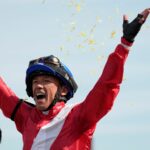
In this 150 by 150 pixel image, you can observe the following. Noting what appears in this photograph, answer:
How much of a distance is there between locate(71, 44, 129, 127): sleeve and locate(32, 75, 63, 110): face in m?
0.54

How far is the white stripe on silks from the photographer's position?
11.8 meters

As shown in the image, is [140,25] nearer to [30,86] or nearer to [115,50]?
[115,50]

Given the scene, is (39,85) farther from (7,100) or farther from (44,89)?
(7,100)

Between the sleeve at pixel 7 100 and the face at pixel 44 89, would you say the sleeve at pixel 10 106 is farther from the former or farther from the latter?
the face at pixel 44 89

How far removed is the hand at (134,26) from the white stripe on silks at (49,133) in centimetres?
147

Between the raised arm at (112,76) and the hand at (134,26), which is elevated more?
the hand at (134,26)

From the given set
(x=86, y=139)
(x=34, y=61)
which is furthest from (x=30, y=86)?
(x=86, y=139)

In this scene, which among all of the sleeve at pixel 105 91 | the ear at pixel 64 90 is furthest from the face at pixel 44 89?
the sleeve at pixel 105 91

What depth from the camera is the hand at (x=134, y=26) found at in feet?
36.6

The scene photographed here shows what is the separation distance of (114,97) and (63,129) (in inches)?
36.1

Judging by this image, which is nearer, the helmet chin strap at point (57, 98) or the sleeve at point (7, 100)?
the helmet chin strap at point (57, 98)

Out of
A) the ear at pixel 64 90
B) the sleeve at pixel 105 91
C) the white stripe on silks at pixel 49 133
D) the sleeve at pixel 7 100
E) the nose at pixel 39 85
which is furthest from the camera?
the sleeve at pixel 7 100

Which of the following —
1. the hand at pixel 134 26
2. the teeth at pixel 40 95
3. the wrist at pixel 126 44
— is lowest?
the teeth at pixel 40 95

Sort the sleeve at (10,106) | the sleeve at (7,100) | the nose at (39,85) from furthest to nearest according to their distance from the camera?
the sleeve at (7,100) → the sleeve at (10,106) → the nose at (39,85)
